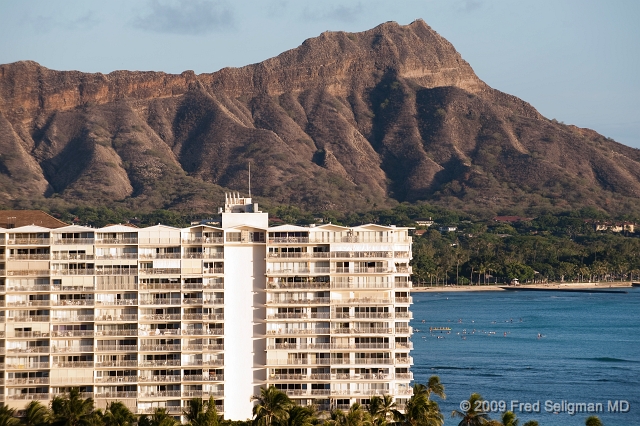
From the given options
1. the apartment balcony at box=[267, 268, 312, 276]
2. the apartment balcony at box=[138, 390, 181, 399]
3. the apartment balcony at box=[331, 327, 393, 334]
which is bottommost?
the apartment balcony at box=[138, 390, 181, 399]

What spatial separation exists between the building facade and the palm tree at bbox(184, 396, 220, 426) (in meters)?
2.44

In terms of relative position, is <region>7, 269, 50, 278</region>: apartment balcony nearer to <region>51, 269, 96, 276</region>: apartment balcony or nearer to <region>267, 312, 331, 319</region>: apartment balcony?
<region>51, 269, 96, 276</region>: apartment balcony

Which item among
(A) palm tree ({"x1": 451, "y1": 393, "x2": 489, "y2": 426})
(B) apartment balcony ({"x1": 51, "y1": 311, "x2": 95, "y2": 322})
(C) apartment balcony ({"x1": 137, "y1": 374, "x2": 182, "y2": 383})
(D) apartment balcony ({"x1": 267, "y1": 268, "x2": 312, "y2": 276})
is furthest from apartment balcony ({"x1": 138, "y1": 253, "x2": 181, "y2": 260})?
(A) palm tree ({"x1": 451, "y1": 393, "x2": 489, "y2": 426})

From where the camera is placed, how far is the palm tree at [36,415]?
70875 mm

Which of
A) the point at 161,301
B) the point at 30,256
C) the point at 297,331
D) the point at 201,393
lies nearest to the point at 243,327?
Answer: the point at 297,331

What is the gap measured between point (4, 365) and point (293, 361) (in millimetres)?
16950

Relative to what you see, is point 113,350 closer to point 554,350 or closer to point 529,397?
point 529,397

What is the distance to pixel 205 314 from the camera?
7788cm

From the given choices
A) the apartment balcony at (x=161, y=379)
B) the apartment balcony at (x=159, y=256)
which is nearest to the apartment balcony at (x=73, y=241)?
the apartment balcony at (x=159, y=256)

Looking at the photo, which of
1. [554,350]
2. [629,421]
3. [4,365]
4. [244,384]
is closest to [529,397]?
[629,421]

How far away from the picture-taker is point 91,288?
78875mm

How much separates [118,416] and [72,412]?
2.63 meters

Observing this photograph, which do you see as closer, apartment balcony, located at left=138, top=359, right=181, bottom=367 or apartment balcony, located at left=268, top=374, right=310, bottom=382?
apartment balcony, located at left=268, top=374, right=310, bottom=382

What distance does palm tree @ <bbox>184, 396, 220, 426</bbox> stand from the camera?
68.4 meters
